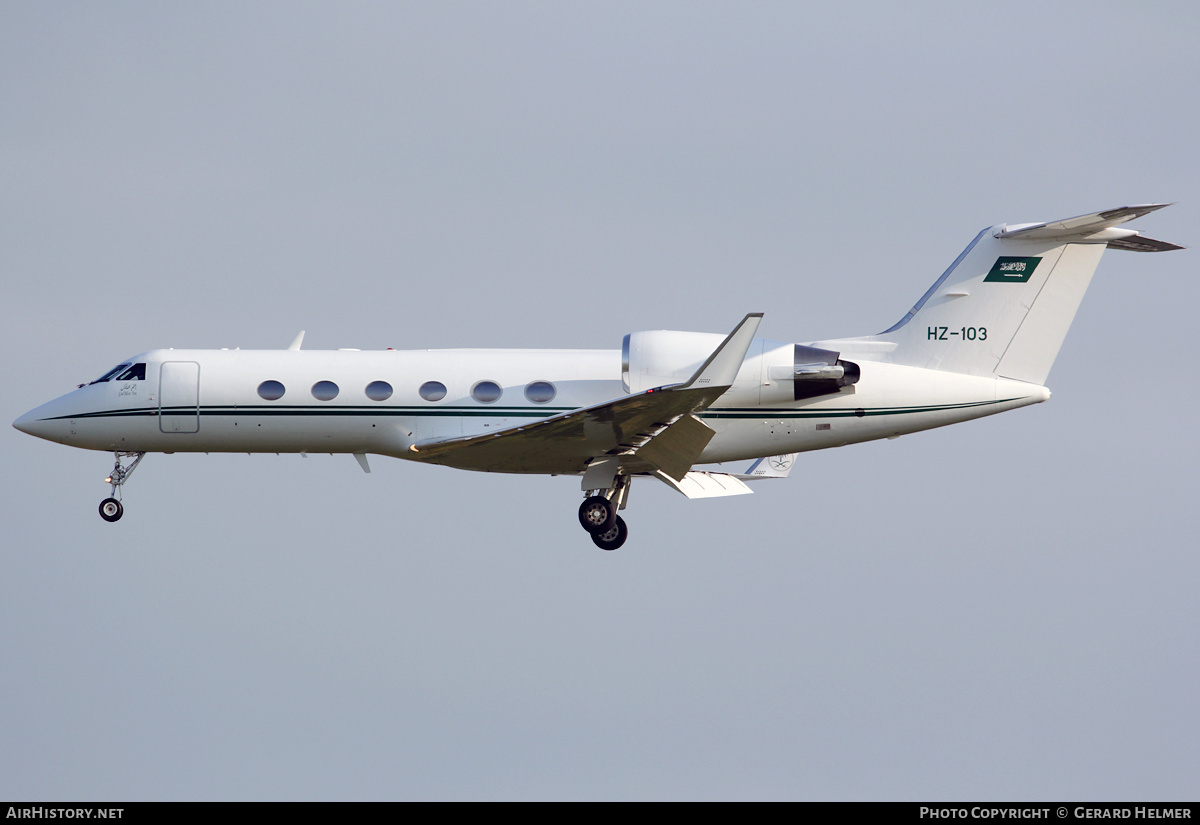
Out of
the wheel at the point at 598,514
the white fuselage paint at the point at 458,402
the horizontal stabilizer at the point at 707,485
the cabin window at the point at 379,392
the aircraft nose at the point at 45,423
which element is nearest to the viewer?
the white fuselage paint at the point at 458,402

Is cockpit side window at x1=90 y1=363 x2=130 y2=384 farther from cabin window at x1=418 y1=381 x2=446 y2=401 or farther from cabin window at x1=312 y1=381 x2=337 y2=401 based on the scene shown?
cabin window at x1=418 y1=381 x2=446 y2=401

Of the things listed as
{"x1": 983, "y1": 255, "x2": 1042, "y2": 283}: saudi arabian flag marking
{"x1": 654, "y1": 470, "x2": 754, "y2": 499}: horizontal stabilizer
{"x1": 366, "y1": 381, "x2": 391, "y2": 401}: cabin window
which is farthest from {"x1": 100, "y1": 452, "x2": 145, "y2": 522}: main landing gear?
{"x1": 983, "y1": 255, "x2": 1042, "y2": 283}: saudi arabian flag marking

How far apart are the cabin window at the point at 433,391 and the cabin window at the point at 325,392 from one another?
1.45m

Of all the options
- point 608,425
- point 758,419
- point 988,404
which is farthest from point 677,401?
point 988,404

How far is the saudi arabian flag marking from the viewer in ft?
72.8

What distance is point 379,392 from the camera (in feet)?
71.3

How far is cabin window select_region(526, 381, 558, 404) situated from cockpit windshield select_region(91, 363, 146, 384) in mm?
6698

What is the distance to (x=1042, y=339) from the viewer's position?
2214cm

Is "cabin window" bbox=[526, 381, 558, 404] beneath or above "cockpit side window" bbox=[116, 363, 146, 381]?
beneath

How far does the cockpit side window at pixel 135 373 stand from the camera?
22516 millimetres

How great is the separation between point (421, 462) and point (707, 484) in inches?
217

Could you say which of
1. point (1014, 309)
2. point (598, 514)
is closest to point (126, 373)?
point (598, 514)

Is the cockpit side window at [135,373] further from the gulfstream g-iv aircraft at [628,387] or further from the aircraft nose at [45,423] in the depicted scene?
the aircraft nose at [45,423]

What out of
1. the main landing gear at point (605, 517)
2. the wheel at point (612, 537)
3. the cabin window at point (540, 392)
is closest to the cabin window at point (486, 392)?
the cabin window at point (540, 392)
